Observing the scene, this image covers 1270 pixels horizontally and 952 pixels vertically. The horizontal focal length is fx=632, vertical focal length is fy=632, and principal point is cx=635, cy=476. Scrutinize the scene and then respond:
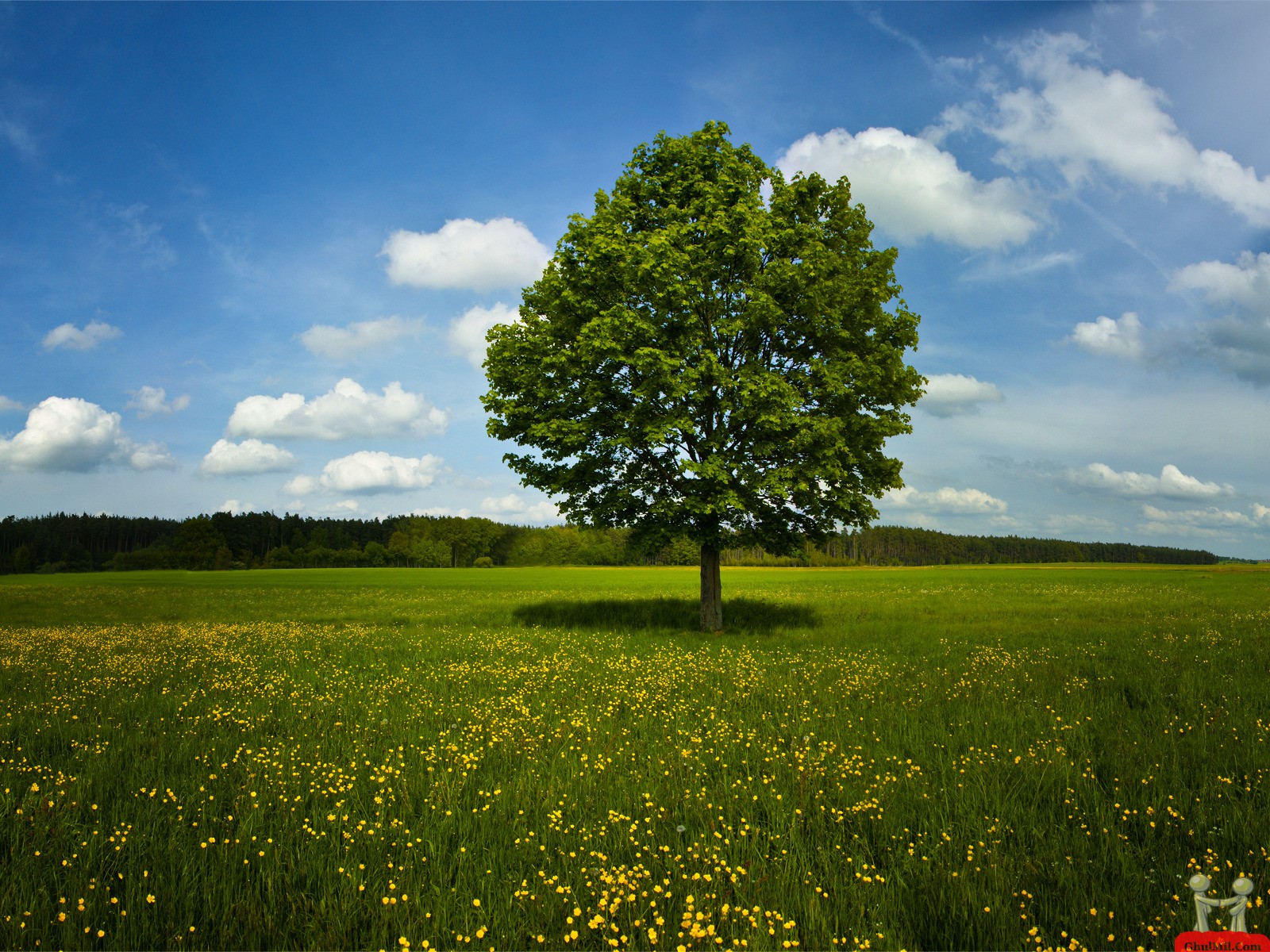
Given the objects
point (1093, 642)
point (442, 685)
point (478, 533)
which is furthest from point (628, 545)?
point (478, 533)

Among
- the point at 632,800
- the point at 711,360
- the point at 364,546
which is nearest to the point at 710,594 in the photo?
the point at 711,360

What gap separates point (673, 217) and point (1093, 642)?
1899 cm

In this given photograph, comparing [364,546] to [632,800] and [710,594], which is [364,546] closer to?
[710,594]

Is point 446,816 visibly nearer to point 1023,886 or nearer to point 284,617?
point 1023,886

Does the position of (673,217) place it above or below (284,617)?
above

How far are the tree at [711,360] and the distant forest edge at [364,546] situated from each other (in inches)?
3725

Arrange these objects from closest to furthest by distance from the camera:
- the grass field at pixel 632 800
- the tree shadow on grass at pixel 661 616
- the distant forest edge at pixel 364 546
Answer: the grass field at pixel 632 800
the tree shadow on grass at pixel 661 616
the distant forest edge at pixel 364 546

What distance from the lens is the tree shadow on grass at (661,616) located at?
2361 centimetres

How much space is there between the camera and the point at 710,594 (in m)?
22.6

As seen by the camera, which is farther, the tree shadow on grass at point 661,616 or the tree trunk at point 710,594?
the tree shadow on grass at point 661,616

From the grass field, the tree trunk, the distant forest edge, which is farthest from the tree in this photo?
the distant forest edge

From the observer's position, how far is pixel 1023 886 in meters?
5.61

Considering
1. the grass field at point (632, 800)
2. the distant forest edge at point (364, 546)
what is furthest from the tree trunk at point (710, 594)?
the distant forest edge at point (364, 546)

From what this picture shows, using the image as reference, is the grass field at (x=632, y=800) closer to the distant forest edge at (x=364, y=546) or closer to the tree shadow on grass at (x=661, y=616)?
the tree shadow on grass at (x=661, y=616)
